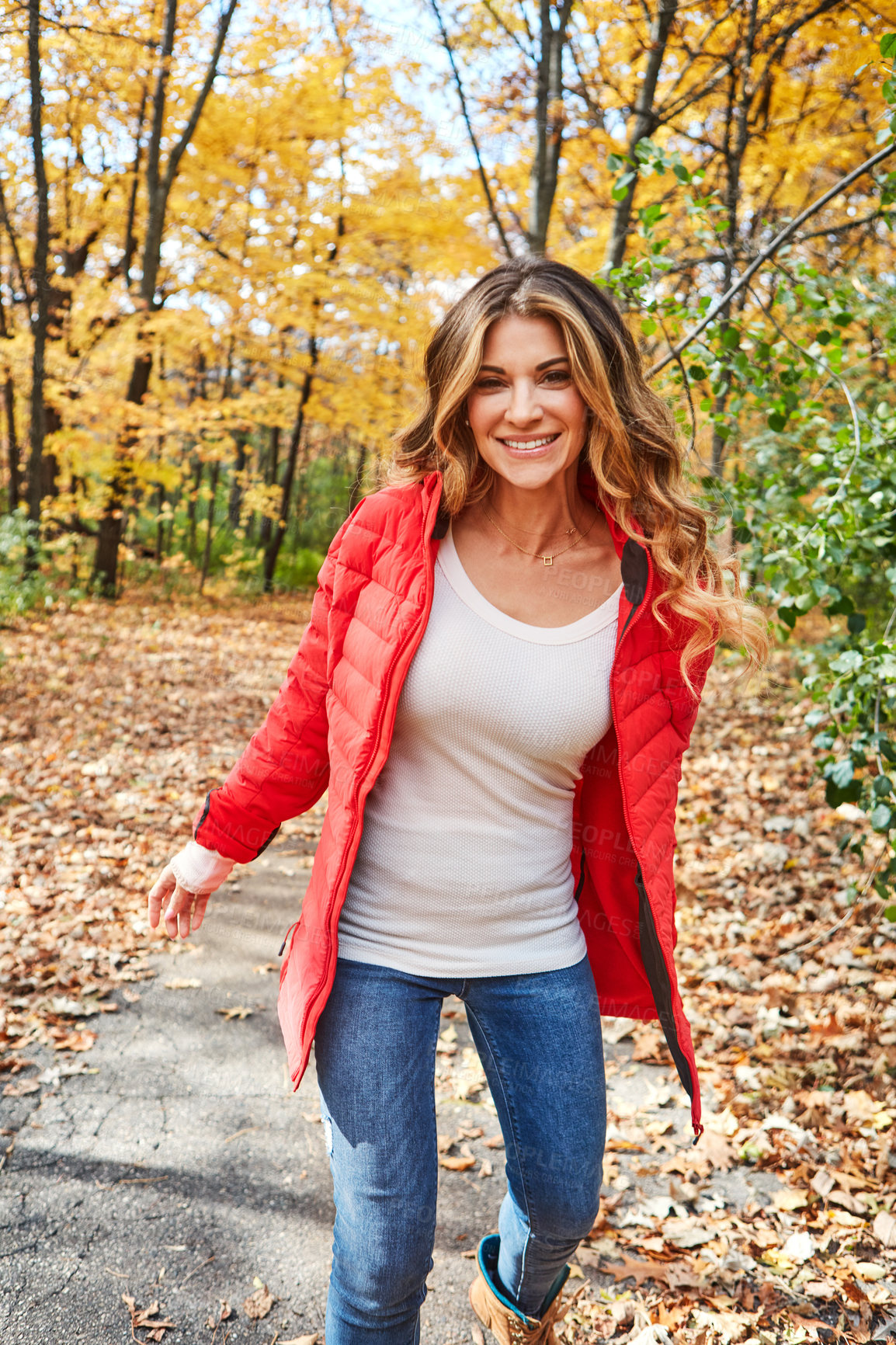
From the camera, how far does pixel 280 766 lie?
2201mm

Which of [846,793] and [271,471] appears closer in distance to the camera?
[846,793]

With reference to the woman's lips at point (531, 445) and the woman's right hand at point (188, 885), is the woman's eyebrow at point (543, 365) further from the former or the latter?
the woman's right hand at point (188, 885)

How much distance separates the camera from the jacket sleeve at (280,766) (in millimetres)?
2201

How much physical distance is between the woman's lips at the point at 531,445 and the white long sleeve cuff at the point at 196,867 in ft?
4.00

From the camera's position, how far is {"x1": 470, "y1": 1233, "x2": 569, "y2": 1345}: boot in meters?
2.26

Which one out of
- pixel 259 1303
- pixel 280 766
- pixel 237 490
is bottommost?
pixel 259 1303

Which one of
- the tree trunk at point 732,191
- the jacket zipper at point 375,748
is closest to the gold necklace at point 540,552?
the jacket zipper at point 375,748

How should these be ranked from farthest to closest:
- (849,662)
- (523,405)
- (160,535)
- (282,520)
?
(160,535) < (282,520) < (849,662) < (523,405)

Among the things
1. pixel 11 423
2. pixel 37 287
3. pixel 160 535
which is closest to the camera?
pixel 37 287

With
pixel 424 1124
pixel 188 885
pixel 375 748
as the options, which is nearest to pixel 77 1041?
pixel 188 885

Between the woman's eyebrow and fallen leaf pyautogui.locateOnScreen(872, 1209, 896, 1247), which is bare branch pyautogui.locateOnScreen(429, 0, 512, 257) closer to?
the woman's eyebrow

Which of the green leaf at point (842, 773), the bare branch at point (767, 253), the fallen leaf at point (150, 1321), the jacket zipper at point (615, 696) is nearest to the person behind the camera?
the jacket zipper at point (615, 696)

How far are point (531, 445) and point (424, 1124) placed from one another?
1542 mm

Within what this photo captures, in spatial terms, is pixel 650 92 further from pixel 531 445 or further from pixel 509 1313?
pixel 509 1313
